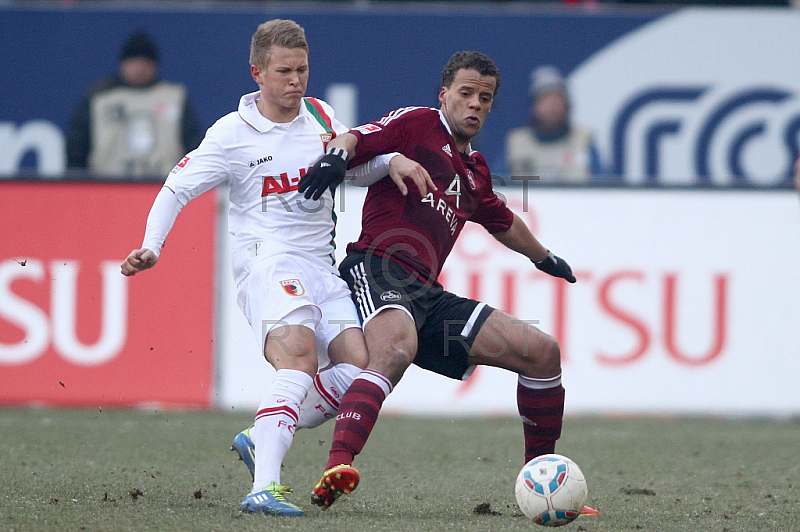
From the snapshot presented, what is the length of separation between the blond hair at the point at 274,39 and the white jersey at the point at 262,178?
25 cm

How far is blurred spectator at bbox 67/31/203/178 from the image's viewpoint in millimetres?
10500

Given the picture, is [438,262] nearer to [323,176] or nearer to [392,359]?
[392,359]

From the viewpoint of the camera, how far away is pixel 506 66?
37.3 ft

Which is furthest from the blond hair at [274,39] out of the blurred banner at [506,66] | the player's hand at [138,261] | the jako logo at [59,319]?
the blurred banner at [506,66]

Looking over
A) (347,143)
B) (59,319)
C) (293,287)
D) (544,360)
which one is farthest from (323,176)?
(59,319)

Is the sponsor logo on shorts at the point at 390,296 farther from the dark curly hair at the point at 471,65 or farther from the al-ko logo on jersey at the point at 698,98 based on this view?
the al-ko logo on jersey at the point at 698,98

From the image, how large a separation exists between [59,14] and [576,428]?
21.3ft

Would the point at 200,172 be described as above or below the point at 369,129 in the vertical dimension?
below

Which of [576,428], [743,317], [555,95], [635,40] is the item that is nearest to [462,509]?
[576,428]

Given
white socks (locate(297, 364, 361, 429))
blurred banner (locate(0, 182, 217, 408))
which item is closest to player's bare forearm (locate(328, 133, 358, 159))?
white socks (locate(297, 364, 361, 429))

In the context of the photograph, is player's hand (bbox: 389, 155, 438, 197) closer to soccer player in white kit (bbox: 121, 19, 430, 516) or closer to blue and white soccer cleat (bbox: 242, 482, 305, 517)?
soccer player in white kit (bbox: 121, 19, 430, 516)

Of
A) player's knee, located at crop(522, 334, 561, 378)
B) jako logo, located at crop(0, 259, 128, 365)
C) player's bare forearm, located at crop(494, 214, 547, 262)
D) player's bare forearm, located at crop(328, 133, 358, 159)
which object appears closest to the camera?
player's bare forearm, located at crop(328, 133, 358, 159)

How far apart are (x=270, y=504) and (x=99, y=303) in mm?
4629

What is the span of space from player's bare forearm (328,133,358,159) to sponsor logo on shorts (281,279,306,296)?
0.57m
